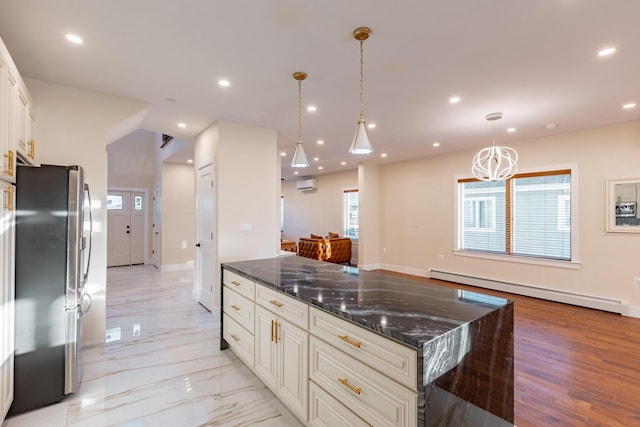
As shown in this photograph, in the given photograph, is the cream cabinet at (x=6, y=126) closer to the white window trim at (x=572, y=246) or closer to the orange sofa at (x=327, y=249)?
the orange sofa at (x=327, y=249)

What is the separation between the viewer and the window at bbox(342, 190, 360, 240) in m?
8.52

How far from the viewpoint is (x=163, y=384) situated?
241 centimetres

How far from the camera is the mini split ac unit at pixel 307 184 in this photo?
9.47 meters

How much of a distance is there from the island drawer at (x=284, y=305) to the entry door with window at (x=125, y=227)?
697cm

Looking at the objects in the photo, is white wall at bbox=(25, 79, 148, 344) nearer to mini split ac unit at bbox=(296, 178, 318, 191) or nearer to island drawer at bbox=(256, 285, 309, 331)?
island drawer at bbox=(256, 285, 309, 331)

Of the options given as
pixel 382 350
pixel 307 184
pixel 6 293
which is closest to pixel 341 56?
pixel 382 350

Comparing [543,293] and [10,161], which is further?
[543,293]

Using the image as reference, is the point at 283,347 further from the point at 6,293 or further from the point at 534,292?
the point at 534,292

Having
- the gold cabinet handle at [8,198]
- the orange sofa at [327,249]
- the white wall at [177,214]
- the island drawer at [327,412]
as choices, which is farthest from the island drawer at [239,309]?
the white wall at [177,214]

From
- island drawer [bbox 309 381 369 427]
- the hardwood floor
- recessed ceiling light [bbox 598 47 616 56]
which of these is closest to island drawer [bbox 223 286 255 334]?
island drawer [bbox 309 381 369 427]

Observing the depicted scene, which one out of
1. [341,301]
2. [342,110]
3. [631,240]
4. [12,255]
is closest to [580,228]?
[631,240]

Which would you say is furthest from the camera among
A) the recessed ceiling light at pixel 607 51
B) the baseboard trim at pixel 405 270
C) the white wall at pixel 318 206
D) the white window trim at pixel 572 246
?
the white wall at pixel 318 206

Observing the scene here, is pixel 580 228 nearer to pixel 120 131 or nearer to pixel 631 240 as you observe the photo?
pixel 631 240

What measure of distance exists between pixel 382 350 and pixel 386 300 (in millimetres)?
436
